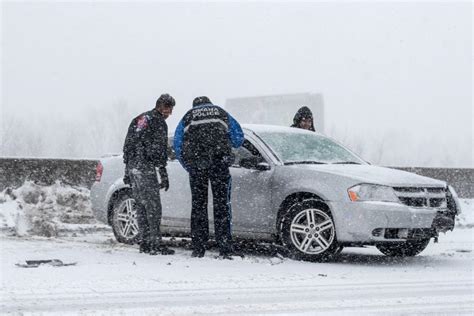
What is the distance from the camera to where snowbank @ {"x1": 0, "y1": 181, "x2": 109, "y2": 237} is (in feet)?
41.7

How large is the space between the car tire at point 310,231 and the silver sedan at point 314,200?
0.01 metres

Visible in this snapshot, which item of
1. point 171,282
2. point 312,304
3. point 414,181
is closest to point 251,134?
point 414,181

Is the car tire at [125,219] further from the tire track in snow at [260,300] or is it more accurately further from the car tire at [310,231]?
the tire track in snow at [260,300]

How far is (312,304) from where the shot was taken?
249 inches

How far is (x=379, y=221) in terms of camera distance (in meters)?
8.93

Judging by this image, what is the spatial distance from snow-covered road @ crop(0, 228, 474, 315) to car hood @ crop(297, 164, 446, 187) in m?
0.89

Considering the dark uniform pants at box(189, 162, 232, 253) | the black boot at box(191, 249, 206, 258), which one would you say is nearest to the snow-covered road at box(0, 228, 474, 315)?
the black boot at box(191, 249, 206, 258)

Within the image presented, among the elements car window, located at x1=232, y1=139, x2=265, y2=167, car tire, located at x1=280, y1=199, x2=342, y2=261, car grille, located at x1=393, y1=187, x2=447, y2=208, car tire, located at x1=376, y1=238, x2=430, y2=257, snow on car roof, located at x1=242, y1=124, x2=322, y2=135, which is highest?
snow on car roof, located at x1=242, y1=124, x2=322, y2=135

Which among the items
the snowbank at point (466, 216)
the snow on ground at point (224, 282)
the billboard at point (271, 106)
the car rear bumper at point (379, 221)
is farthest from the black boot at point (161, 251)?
the billboard at point (271, 106)

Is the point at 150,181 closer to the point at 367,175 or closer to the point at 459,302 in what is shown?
the point at 367,175

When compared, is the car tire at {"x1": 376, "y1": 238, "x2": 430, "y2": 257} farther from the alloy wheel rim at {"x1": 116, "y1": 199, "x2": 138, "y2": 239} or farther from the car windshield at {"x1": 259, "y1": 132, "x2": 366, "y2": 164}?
the alloy wheel rim at {"x1": 116, "y1": 199, "x2": 138, "y2": 239}

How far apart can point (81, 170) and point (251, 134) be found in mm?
5828

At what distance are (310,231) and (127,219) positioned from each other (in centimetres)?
265

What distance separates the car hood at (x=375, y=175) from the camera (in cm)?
913
